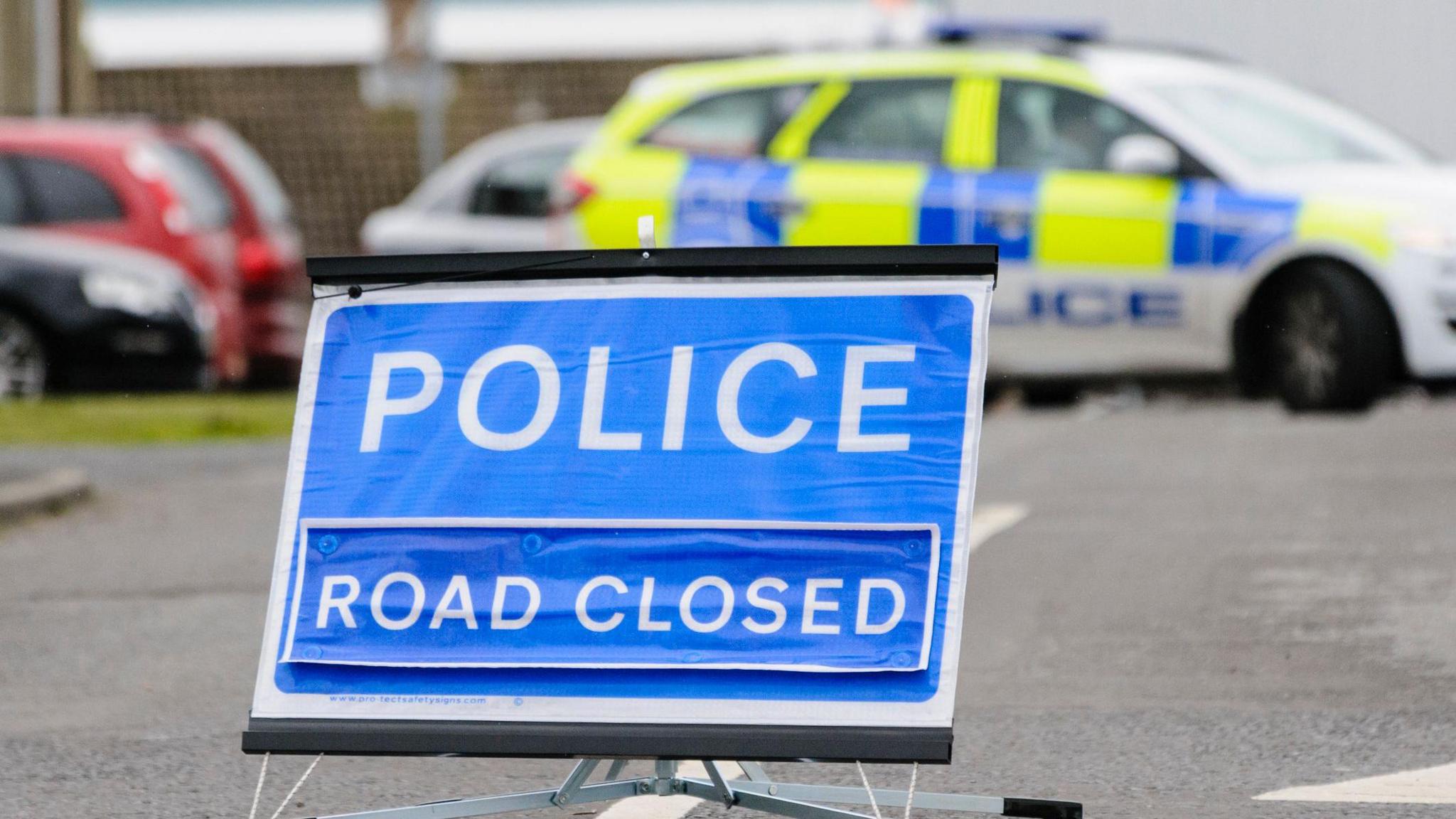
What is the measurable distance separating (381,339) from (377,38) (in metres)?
33.6

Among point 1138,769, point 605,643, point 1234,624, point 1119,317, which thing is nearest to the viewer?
point 605,643

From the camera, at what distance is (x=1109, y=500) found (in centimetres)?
963

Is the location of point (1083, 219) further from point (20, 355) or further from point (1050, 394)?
point (20, 355)

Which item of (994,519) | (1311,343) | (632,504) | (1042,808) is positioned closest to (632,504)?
(632,504)

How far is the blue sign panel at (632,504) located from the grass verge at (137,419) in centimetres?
876

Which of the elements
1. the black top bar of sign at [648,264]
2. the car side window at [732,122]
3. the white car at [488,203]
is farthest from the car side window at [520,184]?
the black top bar of sign at [648,264]

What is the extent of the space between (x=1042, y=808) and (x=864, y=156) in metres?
7.51

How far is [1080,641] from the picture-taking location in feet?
22.1

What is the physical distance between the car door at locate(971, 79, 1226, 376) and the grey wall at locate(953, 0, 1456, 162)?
4.08 m

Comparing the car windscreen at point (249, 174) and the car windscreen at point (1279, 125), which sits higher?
the car windscreen at point (1279, 125)

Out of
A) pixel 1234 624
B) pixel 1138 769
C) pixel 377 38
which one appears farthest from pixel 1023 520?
pixel 377 38

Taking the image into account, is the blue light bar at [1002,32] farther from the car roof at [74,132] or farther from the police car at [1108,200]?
the car roof at [74,132]

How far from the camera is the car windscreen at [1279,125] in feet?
37.0

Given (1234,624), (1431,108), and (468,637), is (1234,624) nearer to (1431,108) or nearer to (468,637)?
(468,637)
